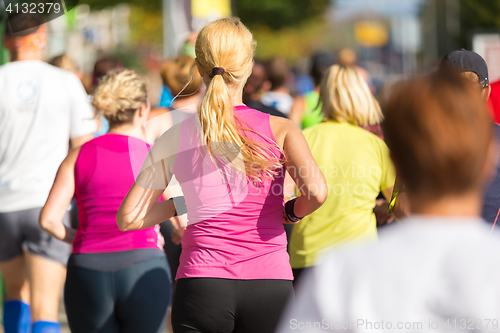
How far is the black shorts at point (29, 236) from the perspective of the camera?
369 centimetres

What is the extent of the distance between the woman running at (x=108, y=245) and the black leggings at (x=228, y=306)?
0.69 m

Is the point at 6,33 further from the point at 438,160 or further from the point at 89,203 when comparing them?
the point at 438,160

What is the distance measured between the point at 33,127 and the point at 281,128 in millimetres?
1983

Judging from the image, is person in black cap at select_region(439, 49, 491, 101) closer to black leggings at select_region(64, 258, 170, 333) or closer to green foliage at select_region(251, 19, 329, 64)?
black leggings at select_region(64, 258, 170, 333)

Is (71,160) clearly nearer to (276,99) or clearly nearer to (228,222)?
(228,222)

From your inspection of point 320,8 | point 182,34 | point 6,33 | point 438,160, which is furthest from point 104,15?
point 438,160

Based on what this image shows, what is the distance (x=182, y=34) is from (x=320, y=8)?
35606 mm

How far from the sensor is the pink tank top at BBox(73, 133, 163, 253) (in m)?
3.04

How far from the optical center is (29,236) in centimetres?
371

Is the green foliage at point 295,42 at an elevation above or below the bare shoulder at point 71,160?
below

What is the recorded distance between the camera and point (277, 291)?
2365 mm

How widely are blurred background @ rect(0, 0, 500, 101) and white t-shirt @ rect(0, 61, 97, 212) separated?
24.3ft

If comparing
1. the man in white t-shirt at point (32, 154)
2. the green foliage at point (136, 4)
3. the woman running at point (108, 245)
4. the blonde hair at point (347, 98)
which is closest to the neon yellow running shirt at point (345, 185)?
the blonde hair at point (347, 98)

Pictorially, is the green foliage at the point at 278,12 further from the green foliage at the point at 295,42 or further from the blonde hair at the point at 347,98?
the blonde hair at the point at 347,98
